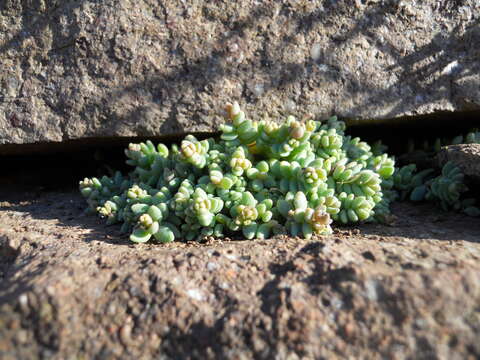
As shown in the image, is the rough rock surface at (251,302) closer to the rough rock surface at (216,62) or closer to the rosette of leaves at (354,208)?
the rosette of leaves at (354,208)

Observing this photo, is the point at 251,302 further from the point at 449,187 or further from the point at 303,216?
the point at 449,187

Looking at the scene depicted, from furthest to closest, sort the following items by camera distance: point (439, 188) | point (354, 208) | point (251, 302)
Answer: point (439, 188) → point (354, 208) → point (251, 302)

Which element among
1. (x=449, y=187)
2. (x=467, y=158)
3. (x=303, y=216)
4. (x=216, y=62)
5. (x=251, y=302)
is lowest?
(x=251, y=302)

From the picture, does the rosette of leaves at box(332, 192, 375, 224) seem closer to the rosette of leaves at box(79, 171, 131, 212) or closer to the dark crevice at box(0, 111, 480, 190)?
the dark crevice at box(0, 111, 480, 190)

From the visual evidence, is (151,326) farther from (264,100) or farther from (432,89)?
(432,89)

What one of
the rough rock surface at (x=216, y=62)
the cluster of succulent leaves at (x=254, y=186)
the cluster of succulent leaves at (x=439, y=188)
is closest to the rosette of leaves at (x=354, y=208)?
the cluster of succulent leaves at (x=254, y=186)

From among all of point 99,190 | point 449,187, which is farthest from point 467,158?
point 99,190

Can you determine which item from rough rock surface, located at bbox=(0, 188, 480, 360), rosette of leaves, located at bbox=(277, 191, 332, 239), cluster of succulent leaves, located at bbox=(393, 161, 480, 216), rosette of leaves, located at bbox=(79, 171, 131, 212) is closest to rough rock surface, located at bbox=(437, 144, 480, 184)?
cluster of succulent leaves, located at bbox=(393, 161, 480, 216)

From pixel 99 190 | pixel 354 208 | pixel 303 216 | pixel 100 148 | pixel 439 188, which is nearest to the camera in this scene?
pixel 303 216
